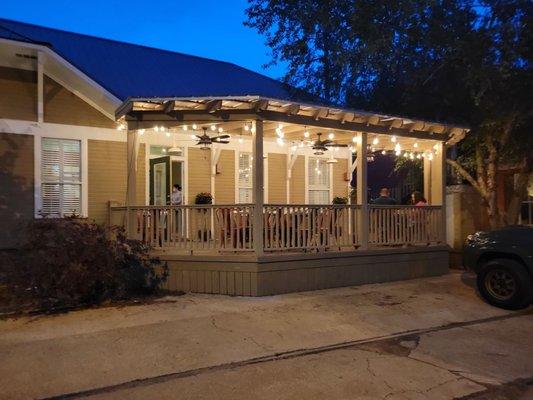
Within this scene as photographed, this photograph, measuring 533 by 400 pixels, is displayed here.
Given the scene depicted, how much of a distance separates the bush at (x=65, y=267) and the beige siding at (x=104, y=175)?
2710mm

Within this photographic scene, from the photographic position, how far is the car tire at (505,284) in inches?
356

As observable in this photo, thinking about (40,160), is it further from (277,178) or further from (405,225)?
(405,225)

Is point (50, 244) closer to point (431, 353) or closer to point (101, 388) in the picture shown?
point (101, 388)

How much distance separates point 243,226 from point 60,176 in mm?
4115

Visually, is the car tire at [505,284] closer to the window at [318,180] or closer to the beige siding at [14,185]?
the window at [318,180]

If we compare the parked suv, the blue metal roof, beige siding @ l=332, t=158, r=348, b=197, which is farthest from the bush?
beige siding @ l=332, t=158, r=348, b=197

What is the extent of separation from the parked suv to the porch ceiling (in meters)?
3.07

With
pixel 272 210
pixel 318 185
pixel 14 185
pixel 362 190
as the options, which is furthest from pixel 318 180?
pixel 14 185

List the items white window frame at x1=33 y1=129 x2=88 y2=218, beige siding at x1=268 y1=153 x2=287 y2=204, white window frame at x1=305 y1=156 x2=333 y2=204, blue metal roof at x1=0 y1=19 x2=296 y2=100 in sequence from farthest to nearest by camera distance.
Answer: white window frame at x1=305 y1=156 x2=333 y2=204
beige siding at x1=268 y1=153 x2=287 y2=204
blue metal roof at x1=0 y1=19 x2=296 y2=100
white window frame at x1=33 y1=129 x2=88 y2=218

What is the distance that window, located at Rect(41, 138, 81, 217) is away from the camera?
11117 millimetres

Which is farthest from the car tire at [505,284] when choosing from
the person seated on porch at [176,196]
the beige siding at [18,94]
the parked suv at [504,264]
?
the beige siding at [18,94]

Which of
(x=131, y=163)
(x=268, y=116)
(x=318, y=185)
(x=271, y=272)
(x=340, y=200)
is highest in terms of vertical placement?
(x=268, y=116)

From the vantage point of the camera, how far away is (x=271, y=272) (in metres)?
9.83

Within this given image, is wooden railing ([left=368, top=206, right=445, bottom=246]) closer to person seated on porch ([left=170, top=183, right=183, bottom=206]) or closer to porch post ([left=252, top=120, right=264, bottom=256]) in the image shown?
porch post ([left=252, top=120, right=264, bottom=256])
